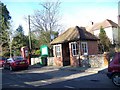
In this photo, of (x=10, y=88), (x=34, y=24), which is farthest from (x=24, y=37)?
(x=10, y=88)

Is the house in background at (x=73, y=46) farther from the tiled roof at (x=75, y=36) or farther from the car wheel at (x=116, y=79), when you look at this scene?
the car wheel at (x=116, y=79)

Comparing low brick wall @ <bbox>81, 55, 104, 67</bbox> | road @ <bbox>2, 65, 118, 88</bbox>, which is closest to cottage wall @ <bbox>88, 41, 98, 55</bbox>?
low brick wall @ <bbox>81, 55, 104, 67</bbox>

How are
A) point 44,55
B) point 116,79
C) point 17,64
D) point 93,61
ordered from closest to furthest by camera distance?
point 116,79 < point 93,61 < point 17,64 < point 44,55

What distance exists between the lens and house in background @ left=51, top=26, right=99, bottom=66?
2819 cm

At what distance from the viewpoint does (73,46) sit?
28.9m

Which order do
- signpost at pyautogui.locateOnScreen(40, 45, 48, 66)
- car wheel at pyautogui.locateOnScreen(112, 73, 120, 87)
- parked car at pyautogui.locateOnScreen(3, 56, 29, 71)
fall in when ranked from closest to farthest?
1. car wheel at pyautogui.locateOnScreen(112, 73, 120, 87)
2. parked car at pyautogui.locateOnScreen(3, 56, 29, 71)
3. signpost at pyautogui.locateOnScreen(40, 45, 48, 66)

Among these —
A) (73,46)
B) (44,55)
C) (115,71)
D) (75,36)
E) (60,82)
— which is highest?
(75,36)

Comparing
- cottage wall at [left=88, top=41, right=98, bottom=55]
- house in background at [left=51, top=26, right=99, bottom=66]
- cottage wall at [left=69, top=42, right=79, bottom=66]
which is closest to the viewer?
cottage wall at [left=69, top=42, right=79, bottom=66]

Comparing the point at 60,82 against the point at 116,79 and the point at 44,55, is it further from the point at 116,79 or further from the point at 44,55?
the point at 44,55

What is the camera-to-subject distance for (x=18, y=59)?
27.4m

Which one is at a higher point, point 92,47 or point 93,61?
point 92,47

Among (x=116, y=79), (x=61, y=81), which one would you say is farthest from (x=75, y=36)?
(x=116, y=79)

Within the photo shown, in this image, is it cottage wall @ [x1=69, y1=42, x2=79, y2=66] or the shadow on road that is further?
cottage wall @ [x1=69, y1=42, x2=79, y2=66]

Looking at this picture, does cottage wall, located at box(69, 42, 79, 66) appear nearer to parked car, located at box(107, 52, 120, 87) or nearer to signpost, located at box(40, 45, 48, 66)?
signpost, located at box(40, 45, 48, 66)
